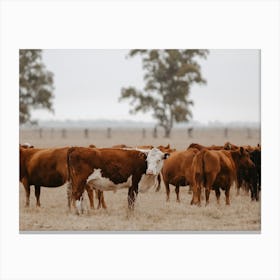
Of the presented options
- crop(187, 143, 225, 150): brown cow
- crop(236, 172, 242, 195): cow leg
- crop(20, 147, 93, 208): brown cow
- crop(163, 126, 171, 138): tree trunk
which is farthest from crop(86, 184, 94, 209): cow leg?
crop(236, 172, 242, 195): cow leg

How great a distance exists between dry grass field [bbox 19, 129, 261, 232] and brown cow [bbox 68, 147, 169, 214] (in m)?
0.26

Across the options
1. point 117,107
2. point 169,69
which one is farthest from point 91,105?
point 169,69

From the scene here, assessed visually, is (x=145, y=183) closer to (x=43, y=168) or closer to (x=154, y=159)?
(x=154, y=159)

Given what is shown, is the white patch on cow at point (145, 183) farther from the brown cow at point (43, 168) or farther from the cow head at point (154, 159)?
the brown cow at point (43, 168)

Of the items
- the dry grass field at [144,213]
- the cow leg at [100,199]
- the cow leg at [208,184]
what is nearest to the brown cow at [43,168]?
the dry grass field at [144,213]

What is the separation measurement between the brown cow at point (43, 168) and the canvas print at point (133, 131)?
0.06 ft

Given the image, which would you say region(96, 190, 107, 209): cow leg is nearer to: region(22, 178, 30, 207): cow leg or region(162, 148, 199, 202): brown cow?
region(22, 178, 30, 207): cow leg

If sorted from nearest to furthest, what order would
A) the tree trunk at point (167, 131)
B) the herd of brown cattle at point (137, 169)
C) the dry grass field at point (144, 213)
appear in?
the dry grass field at point (144, 213) < the herd of brown cattle at point (137, 169) < the tree trunk at point (167, 131)

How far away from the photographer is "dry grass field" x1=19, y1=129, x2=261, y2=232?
17906 millimetres

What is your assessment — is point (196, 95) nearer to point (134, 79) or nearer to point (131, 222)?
point (134, 79)

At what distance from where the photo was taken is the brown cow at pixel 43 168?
62.1 feet

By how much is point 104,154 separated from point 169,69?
2.16m

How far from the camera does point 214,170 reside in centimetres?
1917

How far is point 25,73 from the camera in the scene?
19109 mm
